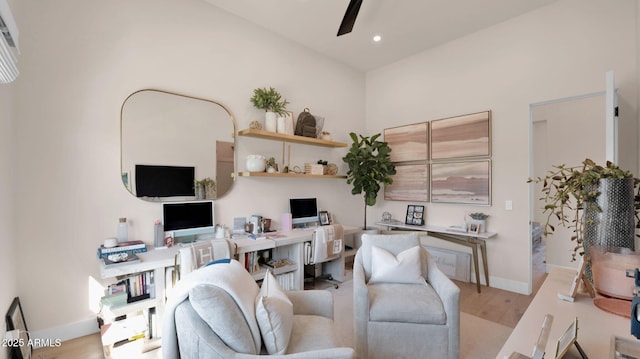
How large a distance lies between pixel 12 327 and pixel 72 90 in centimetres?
178

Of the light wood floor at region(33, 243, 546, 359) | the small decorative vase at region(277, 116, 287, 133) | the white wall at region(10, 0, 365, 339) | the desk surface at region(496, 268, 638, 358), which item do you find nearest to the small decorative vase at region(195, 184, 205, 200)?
the white wall at region(10, 0, 365, 339)

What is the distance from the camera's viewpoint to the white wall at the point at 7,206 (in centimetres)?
172

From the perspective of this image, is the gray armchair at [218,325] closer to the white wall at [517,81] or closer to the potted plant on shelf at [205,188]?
the potted plant on shelf at [205,188]

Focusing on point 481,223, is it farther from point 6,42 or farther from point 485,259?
point 6,42

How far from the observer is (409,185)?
4211mm

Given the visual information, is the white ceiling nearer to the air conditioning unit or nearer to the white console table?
the air conditioning unit

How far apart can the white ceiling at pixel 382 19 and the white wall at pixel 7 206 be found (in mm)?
2117

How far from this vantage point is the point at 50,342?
7.09 ft

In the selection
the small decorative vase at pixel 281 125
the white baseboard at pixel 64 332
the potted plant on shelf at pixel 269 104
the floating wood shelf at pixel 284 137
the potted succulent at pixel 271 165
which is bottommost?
the white baseboard at pixel 64 332

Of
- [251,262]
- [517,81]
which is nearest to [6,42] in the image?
[251,262]

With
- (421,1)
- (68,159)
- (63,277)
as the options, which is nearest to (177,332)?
(63,277)

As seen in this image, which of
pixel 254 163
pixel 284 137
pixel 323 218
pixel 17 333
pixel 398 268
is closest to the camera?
pixel 17 333

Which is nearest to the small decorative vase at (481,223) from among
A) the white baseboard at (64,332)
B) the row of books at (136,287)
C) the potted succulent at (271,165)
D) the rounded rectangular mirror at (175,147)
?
the potted succulent at (271,165)

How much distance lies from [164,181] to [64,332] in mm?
1426
